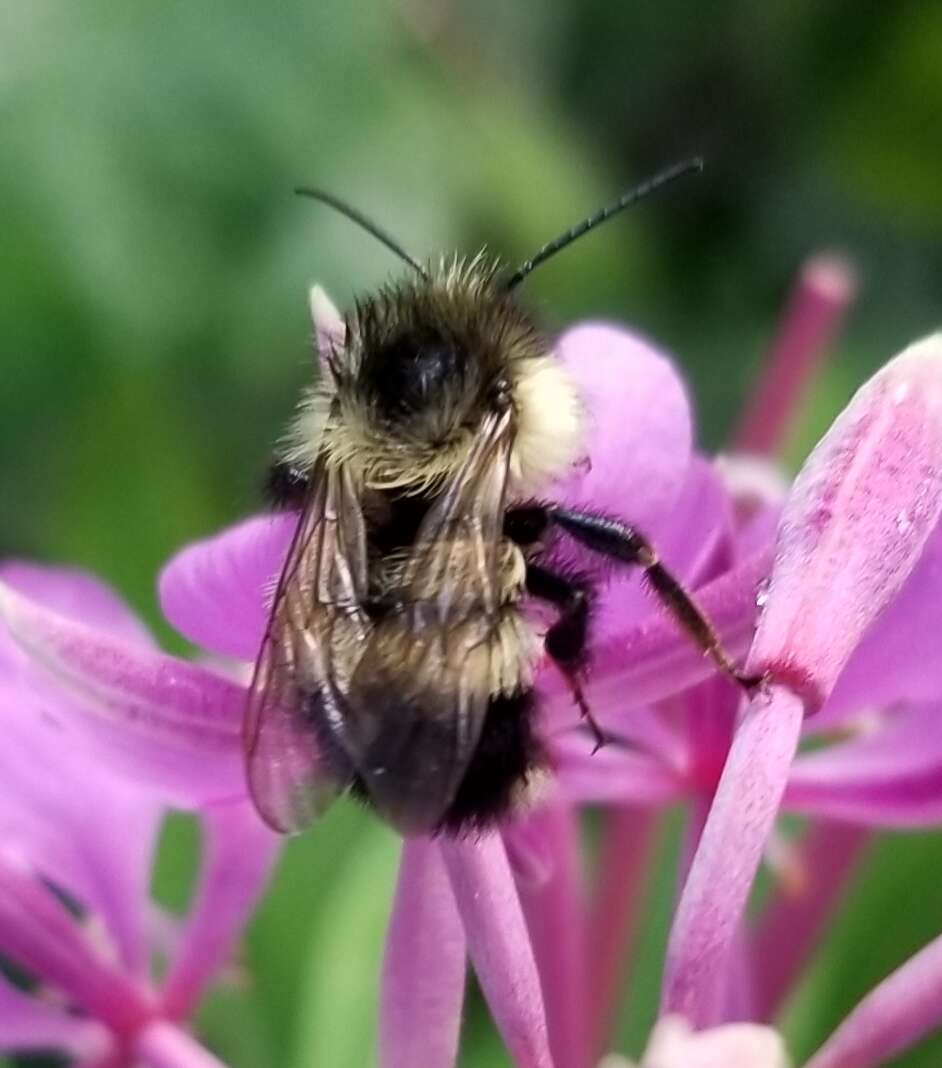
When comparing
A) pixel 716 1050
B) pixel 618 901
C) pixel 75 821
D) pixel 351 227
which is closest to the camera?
pixel 716 1050

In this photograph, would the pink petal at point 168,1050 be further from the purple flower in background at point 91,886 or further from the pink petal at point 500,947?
the pink petal at point 500,947

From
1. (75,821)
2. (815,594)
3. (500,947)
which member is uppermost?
(815,594)

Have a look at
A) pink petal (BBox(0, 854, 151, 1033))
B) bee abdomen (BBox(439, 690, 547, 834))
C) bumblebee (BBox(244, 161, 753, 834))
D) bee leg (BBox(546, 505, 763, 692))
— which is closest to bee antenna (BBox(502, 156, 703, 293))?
bumblebee (BBox(244, 161, 753, 834))

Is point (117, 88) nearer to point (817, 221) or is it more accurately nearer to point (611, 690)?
point (817, 221)

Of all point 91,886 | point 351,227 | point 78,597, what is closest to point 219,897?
point 91,886

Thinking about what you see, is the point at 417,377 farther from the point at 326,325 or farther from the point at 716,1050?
the point at 716,1050

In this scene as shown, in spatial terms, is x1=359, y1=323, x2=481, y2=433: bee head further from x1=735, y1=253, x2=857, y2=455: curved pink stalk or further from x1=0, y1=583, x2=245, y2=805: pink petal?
x1=735, y1=253, x2=857, y2=455: curved pink stalk

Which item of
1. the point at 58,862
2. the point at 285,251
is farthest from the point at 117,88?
the point at 58,862
